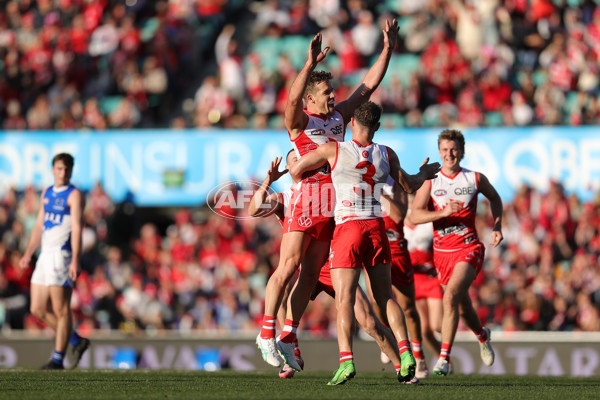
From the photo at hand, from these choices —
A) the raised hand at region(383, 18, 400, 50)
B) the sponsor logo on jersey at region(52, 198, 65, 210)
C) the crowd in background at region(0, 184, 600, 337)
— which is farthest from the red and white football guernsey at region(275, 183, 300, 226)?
the crowd in background at region(0, 184, 600, 337)

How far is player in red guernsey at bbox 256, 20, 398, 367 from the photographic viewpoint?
9.60 m

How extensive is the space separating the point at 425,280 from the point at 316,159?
4.32 meters

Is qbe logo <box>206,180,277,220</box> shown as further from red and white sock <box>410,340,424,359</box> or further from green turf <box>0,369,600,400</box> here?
green turf <box>0,369,600,400</box>

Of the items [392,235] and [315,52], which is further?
[392,235]

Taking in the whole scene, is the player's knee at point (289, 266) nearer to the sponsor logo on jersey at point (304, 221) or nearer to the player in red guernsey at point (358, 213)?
the sponsor logo on jersey at point (304, 221)

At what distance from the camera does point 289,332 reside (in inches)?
384

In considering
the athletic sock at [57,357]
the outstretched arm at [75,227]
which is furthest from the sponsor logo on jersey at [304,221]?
the athletic sock at [57,357]

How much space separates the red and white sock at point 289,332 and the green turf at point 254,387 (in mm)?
414

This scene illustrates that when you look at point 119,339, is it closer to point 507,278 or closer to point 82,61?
point 507,278

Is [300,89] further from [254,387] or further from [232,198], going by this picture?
[232,198]

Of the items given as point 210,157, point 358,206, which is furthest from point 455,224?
point 210,157

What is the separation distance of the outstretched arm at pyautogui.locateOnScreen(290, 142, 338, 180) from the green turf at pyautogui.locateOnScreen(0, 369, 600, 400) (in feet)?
6.33

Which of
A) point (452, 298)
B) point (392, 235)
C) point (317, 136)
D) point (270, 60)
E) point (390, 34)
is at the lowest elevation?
point (452, 298)

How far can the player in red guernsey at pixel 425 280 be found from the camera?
1284 centimetres
